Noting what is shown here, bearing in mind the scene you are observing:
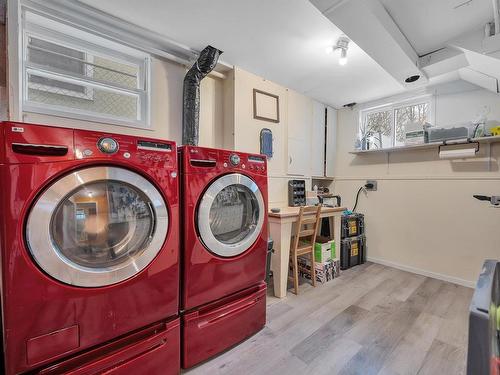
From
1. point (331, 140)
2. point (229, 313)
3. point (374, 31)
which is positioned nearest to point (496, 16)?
point (374, 31)

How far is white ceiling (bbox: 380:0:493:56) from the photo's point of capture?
1.63 m

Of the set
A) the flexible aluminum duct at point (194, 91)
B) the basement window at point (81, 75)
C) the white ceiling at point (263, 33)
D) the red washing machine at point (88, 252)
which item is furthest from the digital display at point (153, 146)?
the white ceiling at point (263, 33)

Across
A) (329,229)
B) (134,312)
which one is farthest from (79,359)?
(329,229)

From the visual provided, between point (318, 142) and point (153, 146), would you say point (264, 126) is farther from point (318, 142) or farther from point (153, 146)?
point (153, 146)

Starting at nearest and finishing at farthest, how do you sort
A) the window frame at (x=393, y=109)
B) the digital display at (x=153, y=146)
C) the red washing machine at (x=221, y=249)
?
the digital display at (x=153, y=146) < the red washing machine at (x=221, y=249) < the window frame at (x=393, y=109)

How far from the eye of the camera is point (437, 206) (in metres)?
2.82

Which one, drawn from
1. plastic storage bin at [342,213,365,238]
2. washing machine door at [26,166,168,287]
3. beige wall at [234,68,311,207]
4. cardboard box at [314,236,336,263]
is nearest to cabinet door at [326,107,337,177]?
beige wall at [234,68,311,207]

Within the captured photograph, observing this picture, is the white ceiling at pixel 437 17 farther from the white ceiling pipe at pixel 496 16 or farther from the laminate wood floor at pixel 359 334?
the laminate wood floor at pixel 359 334

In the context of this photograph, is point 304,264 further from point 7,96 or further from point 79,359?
point 7,96

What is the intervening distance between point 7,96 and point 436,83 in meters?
3.97

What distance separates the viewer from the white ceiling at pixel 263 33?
1.63m

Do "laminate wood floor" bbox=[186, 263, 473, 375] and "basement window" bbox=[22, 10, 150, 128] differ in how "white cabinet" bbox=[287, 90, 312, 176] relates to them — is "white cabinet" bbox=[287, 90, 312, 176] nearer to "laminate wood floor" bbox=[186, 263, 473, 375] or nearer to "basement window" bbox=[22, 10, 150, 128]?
"laminate wood floor" bbox=[186, 263, 473, 375]

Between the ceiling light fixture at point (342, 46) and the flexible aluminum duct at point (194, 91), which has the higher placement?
the ceiling light fixture at point (342, 46)

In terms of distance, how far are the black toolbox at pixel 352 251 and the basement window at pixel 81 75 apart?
2.69 meters
